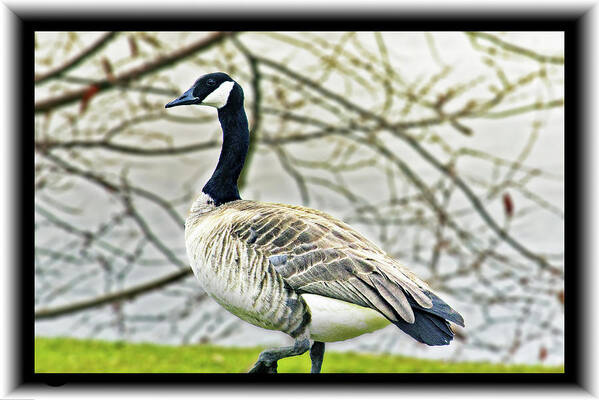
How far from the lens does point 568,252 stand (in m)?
3.89

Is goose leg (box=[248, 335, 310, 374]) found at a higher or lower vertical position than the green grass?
higher

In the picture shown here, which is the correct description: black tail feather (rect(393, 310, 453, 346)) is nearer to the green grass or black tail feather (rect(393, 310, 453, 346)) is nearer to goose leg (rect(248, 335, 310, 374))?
goose leg (rect(248, 335, 310, 374))

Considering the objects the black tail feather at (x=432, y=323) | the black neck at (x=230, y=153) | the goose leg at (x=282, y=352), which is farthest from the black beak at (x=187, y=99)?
the black tail feather at (x=432, y=323)

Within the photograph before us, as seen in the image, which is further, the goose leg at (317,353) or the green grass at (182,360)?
the green grass at (182,360)

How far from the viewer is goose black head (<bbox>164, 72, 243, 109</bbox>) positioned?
342cm

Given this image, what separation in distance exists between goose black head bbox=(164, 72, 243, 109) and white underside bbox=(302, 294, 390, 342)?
3.68 ft

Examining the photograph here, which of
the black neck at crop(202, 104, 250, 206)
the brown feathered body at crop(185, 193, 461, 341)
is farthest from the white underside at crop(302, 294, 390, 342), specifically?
the black neck at crop(202, 104, 250, 206)

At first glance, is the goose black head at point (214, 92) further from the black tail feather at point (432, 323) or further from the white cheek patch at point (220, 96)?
the black tail feather at point (432, 323)

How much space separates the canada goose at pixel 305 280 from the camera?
2.85 metres

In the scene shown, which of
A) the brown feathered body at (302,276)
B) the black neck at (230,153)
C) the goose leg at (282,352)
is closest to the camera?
the brown feathered body at (302,276)

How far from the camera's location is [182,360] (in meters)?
4.43

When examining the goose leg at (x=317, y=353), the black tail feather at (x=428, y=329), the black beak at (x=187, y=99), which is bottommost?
the goose leg at (x=317, y=353)

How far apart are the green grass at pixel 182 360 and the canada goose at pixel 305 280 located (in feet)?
4.02

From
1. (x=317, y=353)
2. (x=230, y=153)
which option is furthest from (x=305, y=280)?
(x=230, y=153)
